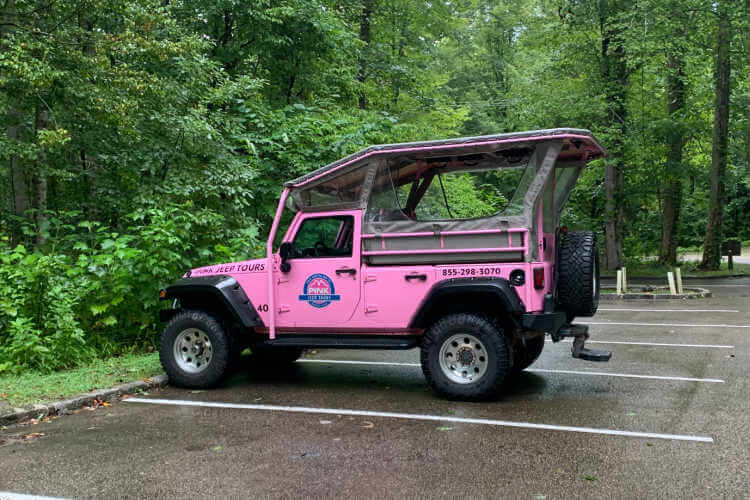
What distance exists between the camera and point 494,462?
15.7 feet

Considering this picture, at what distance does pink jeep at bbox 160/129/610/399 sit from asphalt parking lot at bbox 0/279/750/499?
0.53 m

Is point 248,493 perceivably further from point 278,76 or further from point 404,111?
point 404,111

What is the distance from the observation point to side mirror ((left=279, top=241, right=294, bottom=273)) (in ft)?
24.0

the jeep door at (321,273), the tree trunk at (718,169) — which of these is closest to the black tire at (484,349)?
the jeep door at (321,273)

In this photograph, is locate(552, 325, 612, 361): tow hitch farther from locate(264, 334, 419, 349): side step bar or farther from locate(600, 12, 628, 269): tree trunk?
locate(600, 12, 628, 269): tree trunk

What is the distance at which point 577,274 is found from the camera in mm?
6633

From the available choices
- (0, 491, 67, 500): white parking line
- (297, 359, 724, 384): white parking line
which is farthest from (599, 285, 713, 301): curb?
(0, 491, 67, 500): white parking line

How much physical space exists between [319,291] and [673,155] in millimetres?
22040

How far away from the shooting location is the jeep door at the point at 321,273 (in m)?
7.11

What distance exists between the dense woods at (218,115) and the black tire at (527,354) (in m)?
4.55

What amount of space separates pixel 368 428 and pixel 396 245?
2.01 m

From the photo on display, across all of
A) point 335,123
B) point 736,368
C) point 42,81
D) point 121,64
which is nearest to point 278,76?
point 335,123

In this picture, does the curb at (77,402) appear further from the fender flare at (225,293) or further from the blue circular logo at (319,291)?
the blue circular logo at (319,291)

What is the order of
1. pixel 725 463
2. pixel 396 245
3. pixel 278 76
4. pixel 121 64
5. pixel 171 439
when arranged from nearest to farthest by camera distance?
pixel 725 463 → pixel 171 439 → pixel 396 245 → pixel 121 64 → pixel 278 76
